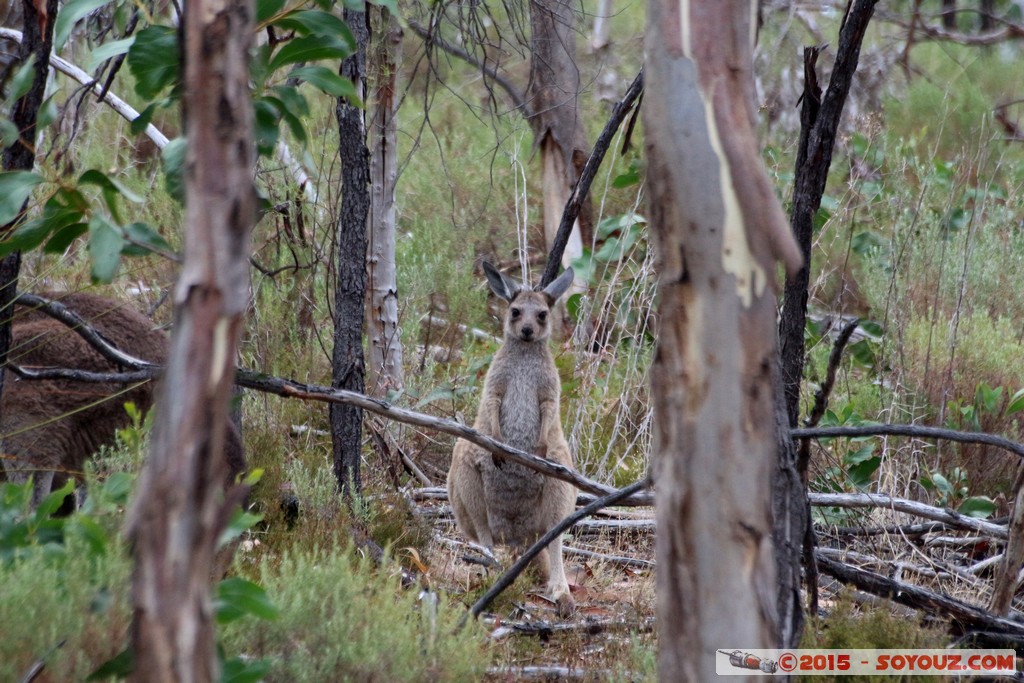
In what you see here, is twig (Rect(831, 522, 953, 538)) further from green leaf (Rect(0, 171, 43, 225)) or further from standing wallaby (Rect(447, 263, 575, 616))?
green leaf (Rect(0, 171, 43, 225))

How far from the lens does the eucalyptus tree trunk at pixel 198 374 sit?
158 cm

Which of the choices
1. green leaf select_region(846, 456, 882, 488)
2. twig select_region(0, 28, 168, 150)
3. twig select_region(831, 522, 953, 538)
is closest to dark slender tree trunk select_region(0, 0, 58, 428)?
twig select_region(0, 28, 168, 150)

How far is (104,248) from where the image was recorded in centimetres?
208

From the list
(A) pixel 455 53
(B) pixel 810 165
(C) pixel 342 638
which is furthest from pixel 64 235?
(A) pixel 455 53

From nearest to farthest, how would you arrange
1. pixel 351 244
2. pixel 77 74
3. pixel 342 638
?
1. pixel 342 638
2. pixel 351 244
3. pixel 77 74

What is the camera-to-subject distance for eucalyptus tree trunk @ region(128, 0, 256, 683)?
1584 millimetres

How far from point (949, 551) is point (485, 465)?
2.33 meters

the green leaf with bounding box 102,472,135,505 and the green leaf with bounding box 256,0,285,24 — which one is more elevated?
the green leaf with bounding box 256,0,285,24

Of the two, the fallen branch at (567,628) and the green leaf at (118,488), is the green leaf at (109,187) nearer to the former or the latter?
the green leaf at (118,488)

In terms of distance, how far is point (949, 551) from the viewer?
4895 millimetres

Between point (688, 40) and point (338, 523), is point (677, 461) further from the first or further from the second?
point (338, 523)

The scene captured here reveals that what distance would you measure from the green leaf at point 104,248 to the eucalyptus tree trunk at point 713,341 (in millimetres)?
1126

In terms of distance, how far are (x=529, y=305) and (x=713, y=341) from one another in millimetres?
3696

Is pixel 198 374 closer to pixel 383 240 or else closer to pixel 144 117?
pixel 144 117
